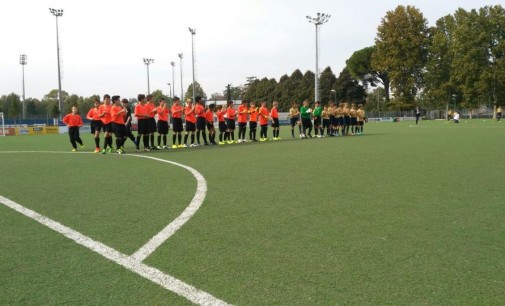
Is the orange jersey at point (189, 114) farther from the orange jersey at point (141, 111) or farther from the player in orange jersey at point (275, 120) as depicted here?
the player in orange jersey at point (275, 120)

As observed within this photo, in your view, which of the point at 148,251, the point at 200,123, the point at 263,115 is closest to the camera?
the point at 148,251

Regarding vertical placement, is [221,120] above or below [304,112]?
below

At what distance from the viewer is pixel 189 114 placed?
17.5m

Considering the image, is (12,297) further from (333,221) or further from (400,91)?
(400,91)

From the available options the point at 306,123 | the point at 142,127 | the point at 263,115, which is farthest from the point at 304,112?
the point at 142,127

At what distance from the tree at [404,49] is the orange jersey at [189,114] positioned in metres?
61.0


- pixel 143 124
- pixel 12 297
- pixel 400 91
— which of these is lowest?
pixel 12 297

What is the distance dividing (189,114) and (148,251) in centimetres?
1380

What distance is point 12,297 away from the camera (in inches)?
120

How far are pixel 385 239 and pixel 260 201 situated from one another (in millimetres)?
2132

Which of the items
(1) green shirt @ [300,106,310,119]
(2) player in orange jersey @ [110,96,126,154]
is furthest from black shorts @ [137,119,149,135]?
(1) green shirt @ [300,106,310,119]

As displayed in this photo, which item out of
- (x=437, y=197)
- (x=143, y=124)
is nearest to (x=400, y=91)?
(x=143, y=124)

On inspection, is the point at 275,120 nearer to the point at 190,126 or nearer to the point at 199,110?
the point at 199,110

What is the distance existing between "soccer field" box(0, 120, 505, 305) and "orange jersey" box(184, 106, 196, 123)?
9366 millimetres
